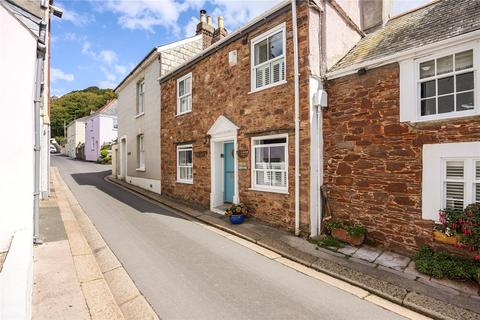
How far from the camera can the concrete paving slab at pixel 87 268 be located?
466cm

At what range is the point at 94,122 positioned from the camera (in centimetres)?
3497

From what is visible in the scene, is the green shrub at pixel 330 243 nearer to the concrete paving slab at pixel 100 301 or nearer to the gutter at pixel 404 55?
the gutter at pixel 404 55

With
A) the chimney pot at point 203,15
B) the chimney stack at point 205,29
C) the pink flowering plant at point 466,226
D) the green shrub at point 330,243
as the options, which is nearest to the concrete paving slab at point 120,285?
the green shrub at point 330,243

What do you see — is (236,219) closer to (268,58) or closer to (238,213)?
(238,213)

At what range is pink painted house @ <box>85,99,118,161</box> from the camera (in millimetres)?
33438

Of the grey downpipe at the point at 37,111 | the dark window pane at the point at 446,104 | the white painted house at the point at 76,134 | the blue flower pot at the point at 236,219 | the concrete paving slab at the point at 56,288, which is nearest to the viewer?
the concrete paving slab at the point at 56,288

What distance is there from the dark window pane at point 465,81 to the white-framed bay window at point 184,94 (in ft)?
29.8

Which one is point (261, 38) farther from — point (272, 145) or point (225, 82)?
point (272, 145)

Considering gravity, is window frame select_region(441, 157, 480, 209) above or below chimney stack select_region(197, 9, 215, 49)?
below

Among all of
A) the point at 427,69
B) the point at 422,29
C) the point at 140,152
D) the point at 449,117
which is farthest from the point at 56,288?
the point at 140,152

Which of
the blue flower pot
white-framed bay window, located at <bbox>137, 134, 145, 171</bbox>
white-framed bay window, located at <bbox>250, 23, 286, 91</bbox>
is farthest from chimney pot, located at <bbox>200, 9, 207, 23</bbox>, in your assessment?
the blue flower pot

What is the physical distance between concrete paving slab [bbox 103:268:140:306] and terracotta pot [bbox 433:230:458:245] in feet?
18.9

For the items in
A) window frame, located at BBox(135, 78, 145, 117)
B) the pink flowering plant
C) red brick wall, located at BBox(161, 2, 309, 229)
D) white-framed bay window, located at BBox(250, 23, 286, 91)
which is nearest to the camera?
the pink flowering plant

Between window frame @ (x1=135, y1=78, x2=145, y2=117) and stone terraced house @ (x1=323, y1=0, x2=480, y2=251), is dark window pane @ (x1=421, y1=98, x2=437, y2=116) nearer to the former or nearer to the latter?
stone terraced house @ (x1=323, y1=0, x2=480, y2=251)
